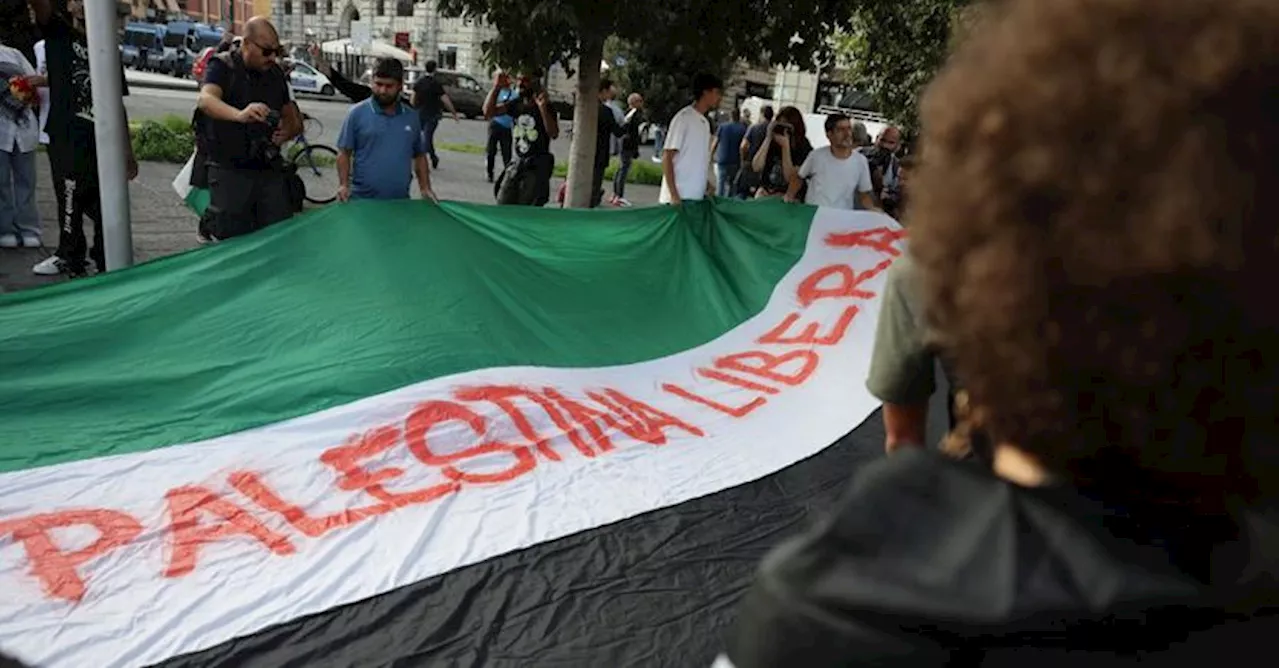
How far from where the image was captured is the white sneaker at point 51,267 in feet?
17.6

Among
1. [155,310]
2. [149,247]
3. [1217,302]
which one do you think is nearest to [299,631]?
[155,310]

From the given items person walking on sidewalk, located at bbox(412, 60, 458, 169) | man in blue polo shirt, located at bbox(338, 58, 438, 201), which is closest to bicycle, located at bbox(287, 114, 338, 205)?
person walking on sidewalk, located at bbox(412, 60, 458, 169)

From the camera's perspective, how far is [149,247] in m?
6.77

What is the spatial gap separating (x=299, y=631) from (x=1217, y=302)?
2.12 metres

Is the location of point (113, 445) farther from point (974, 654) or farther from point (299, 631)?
point (974, 654)

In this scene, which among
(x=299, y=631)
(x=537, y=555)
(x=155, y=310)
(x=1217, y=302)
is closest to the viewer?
(x=1217, y=302)

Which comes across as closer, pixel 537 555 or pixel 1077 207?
pixel 1077 207

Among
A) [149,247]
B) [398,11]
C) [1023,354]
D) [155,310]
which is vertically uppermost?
[398,11]

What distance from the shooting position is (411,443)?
9.82 ft

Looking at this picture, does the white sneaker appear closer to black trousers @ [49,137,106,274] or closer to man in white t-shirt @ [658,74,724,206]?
black trousers @ [49,137,106,274]

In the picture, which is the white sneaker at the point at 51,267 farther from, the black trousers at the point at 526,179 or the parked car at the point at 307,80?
the parked car at the point at 307,80

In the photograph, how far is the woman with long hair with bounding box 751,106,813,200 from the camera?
7.70 metres

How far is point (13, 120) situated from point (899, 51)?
10343 millimetres

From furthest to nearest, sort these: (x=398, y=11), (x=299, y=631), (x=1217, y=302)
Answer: (x=398, y=11) < (x=299, y=631) < (x=1217, y=302)
